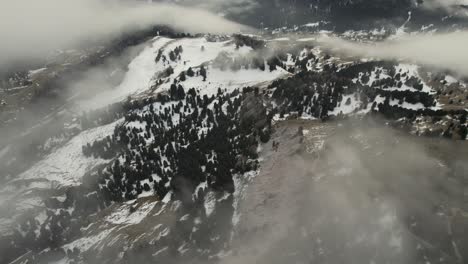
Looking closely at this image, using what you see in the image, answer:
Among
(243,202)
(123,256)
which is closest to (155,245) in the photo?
(123,256)

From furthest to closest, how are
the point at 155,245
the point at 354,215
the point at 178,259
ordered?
the point at 155,245 < the point at 178,259 < the point at 354,215

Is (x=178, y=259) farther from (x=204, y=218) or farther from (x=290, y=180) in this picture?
(x=290, y=180)

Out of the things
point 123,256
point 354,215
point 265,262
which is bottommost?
point 123,256

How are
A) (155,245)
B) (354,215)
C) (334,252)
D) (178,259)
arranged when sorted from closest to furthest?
(334,252) < (354,215) < (178,259) < (155,245)

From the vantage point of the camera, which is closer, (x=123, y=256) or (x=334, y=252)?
(x=334, y=252)

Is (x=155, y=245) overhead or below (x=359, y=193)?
below

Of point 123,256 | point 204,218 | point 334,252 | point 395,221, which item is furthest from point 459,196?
point 123,256

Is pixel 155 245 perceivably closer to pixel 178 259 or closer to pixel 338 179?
pixel 178 259

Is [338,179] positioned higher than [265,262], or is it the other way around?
[338,179]

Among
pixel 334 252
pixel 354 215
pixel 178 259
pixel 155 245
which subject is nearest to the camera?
pixel 334 252
